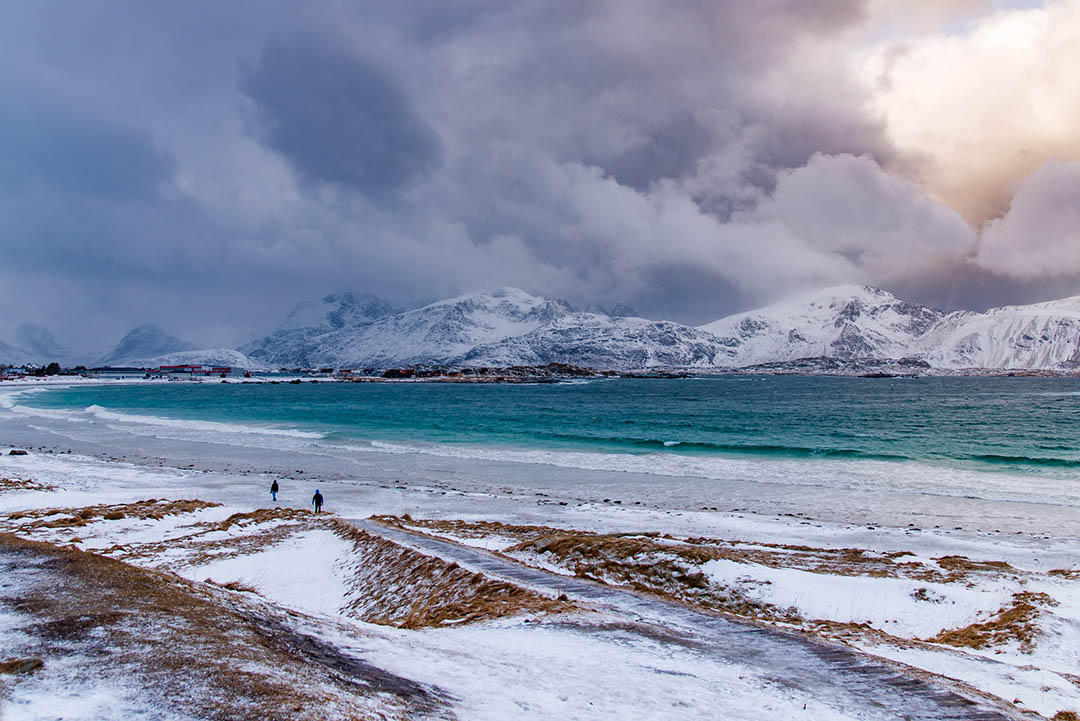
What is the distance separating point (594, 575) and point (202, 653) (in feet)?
35.7

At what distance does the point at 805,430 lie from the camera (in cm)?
5884

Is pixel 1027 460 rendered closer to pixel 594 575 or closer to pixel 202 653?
pixel 594 575

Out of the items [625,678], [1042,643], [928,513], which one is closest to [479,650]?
[625,678]

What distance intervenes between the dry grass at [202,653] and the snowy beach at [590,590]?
8 centimetres

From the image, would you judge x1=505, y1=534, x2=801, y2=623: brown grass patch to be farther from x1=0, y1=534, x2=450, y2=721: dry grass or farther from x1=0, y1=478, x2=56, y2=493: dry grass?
x1=0, y1=478, x2=56, y2=493: dry grass

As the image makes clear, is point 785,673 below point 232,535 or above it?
above

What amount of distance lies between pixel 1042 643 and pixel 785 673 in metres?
7.16

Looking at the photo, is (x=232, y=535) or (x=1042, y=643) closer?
(x=1042, y=643)

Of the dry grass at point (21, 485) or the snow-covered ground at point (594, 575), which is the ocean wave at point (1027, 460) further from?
the dry grass at point (21, 485)

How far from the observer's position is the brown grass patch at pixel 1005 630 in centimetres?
1164

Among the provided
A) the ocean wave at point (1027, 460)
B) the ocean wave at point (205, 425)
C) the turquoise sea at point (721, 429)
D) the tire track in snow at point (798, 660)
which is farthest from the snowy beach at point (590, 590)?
the ocean wave at point (205, 425)

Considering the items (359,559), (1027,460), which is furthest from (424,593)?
(1027,460)

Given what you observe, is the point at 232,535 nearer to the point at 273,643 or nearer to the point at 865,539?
the point at 273,643

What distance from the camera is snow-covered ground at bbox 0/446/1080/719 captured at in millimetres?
7613
